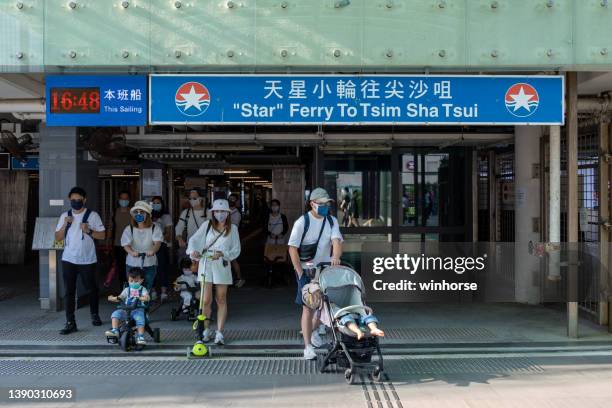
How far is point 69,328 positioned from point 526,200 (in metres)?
6.71

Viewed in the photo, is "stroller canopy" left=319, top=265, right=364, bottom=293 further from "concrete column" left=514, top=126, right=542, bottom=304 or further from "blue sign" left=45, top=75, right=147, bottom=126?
"concrete column" left=514, top=126, right=542, bottom=304

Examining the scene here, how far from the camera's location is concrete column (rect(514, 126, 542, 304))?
370 inches

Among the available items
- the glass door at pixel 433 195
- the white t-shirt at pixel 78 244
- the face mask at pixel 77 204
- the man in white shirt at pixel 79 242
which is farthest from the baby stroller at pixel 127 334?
the glass door at pixel 433 195

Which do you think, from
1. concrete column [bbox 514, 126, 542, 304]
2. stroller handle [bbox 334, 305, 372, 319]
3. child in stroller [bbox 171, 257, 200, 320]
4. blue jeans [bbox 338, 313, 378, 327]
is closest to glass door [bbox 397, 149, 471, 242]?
concrete column [bbox 514, 126, 542, 304]

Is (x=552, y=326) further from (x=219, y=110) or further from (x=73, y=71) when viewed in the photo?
(x=73, y=71)

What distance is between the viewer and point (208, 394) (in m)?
5.35

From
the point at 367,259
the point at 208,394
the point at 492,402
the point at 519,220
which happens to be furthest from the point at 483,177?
the point at 208,394

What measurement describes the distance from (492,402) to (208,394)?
239 centimetres

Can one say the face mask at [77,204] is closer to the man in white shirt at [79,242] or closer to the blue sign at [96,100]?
the man in white shirt at [79,242]

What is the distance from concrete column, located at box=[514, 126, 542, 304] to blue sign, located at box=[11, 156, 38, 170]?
9568 millimetres

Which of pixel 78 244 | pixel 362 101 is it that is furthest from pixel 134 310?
pixel 362 101
